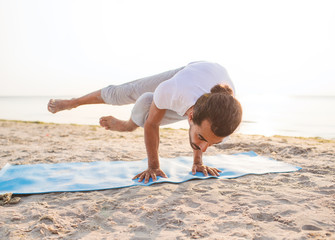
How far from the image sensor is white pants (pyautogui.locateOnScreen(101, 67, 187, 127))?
2623mm

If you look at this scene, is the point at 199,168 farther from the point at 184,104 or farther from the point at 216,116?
the point at 216,116

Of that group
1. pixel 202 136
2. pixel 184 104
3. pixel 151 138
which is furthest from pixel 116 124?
pixel 202 136

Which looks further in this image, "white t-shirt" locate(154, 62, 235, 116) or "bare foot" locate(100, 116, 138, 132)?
"bare foot" locate(100, 116, 138, 132)

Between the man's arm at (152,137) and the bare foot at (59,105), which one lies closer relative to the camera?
the man's arm at (152,137)

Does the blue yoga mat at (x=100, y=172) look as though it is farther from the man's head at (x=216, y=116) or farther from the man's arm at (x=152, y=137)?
the man's head at (x=216, y=116)

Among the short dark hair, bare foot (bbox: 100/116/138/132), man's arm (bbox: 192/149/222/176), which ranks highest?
the short dark hair

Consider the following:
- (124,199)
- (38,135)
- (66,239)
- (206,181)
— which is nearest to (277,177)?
(206,181)

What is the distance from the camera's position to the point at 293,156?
338 centimetres

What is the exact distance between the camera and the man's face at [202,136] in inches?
70.7

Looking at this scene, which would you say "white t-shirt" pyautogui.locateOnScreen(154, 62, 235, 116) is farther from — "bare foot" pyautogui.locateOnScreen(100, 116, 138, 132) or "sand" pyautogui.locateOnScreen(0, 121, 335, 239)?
"bare foot" pyautogui.locateOnScreen(100, 116, 138, 132)

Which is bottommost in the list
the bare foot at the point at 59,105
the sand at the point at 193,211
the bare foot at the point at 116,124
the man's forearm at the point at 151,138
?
the sand at the point at 193,211

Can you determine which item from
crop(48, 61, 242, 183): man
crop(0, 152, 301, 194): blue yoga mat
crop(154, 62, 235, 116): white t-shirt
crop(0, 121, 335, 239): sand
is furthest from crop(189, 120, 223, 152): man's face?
crop(0, 152, 301, 194): blue yoga mat

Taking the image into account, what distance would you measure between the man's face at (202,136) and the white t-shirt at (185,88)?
0.59 ft

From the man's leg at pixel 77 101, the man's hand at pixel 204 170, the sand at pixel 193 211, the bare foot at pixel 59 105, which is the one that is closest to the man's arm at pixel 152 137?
the sand at pixel 193 211
